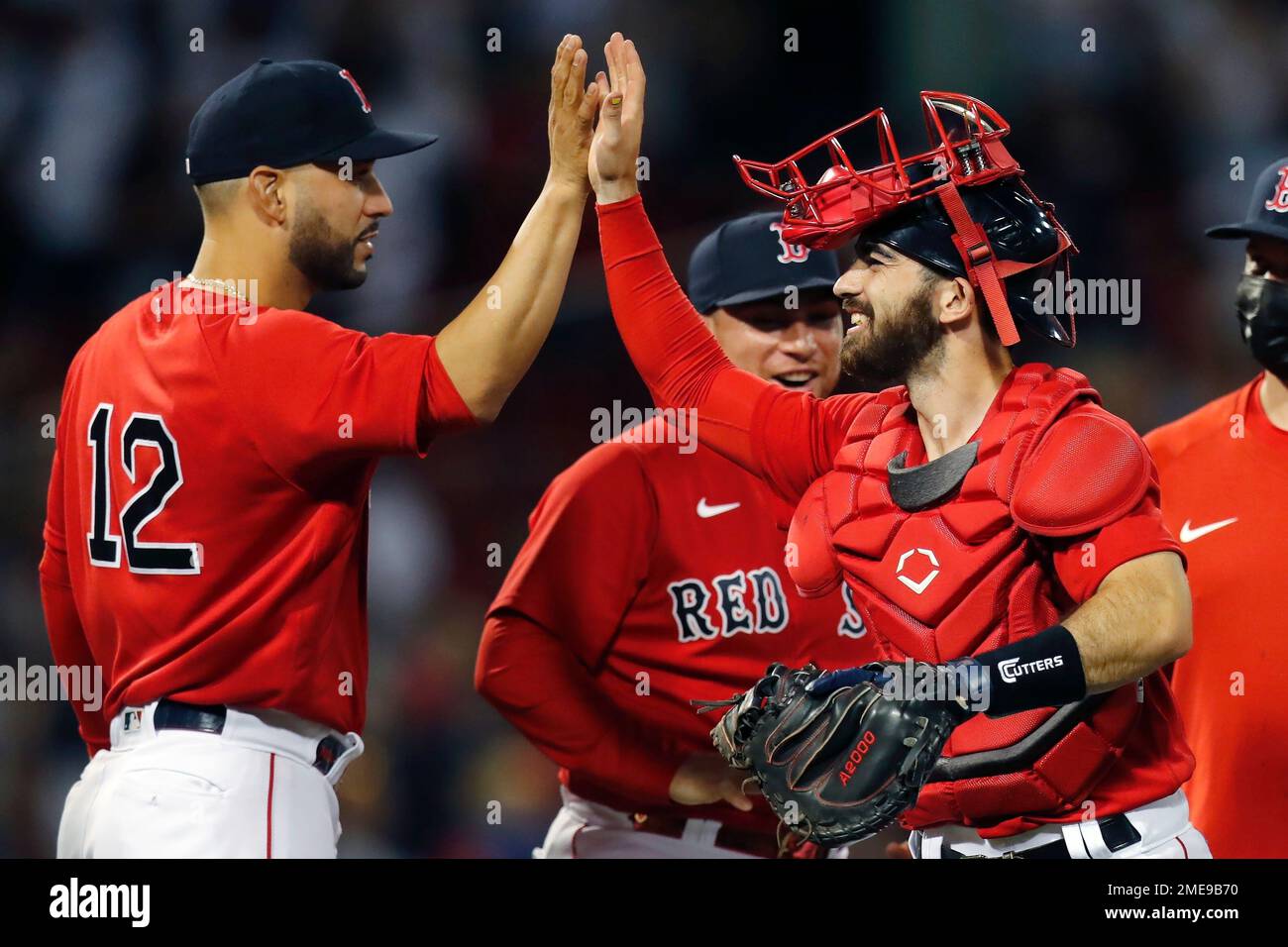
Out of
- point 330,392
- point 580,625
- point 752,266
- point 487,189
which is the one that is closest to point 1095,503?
point 330,392

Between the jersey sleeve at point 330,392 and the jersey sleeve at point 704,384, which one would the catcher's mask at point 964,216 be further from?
the jersey sleeve at point 330,392

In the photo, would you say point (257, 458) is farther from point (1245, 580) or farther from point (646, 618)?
point (1245, 580)

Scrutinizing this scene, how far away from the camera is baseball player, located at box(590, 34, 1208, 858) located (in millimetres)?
2080

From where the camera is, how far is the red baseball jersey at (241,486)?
2.49 m

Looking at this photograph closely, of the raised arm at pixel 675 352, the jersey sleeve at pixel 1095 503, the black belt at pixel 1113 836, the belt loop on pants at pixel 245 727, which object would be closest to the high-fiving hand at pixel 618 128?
the raised arm at pixel 675 352

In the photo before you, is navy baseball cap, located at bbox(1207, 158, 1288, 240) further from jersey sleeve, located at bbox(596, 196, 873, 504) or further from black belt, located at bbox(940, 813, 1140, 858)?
black belt, located at bbox(940, 813, 1140, 858)

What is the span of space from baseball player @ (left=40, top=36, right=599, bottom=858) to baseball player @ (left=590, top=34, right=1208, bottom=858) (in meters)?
0.46

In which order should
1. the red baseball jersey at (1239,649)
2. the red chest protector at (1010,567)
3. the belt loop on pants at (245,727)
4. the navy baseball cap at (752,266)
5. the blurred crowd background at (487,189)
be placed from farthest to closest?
the blurred crowd background at (487,189) → the navy baseball cap at (752,266) → the red baseball jersey at (1239,649) → the belt loop on pants at (245,727) → the red chest protector at (1010,567)

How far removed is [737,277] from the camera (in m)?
3.65

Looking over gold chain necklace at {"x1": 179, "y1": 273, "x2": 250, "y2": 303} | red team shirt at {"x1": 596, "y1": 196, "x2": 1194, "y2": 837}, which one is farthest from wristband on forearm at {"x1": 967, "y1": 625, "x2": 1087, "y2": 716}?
gold chain necklace at {"x1": 179, "y1": 273, "x2": 250, "y2": 303}

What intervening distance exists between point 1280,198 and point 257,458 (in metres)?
2.21

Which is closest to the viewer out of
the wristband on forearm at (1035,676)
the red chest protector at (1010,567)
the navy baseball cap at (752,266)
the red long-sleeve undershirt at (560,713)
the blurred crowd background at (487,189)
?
the wristband on forearm at (1035,676)

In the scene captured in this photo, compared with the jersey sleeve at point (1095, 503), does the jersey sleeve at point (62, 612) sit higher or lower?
lower

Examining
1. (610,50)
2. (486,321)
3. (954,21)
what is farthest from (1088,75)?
(486,321)
